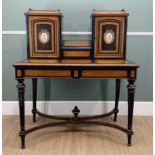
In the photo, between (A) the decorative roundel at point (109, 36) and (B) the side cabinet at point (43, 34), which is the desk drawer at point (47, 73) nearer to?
(B) the side cabinet at point (43, 34)

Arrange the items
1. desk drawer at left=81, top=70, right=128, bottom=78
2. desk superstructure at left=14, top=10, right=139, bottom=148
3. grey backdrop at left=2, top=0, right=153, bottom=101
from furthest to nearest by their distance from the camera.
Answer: grey backdrop at left=2, top=0, right=153, bottom=101
desk superstructure at left=14, top=10, right=139, bottom=148
desk drawer at left=81, top=70, right=128, bottom=78

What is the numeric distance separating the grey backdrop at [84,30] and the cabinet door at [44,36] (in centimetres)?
45

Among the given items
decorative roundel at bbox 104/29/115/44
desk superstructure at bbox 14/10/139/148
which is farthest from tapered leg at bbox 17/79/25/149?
decorative roundel at bbox 104/29/115/44

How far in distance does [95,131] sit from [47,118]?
54 centimetres

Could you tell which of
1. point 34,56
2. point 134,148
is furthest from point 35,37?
point 134,148

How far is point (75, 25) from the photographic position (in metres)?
2.44

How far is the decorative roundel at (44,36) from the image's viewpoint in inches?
79.4

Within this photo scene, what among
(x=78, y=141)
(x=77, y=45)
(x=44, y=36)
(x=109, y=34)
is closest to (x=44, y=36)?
(x=44, y=36)

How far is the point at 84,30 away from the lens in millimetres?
2438

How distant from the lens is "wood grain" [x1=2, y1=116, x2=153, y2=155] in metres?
1.88

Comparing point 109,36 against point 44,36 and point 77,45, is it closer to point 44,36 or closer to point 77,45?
point 77,45

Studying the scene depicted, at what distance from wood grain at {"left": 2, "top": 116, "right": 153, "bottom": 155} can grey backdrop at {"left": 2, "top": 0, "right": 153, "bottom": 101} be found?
0.35 metres

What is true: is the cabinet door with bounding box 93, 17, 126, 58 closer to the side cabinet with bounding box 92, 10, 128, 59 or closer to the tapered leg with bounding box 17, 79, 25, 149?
the side cabinet with bounding box 92, 10, 128, 59

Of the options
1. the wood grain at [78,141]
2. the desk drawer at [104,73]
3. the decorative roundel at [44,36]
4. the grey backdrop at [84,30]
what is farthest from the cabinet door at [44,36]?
the wood grain at [78,141]
